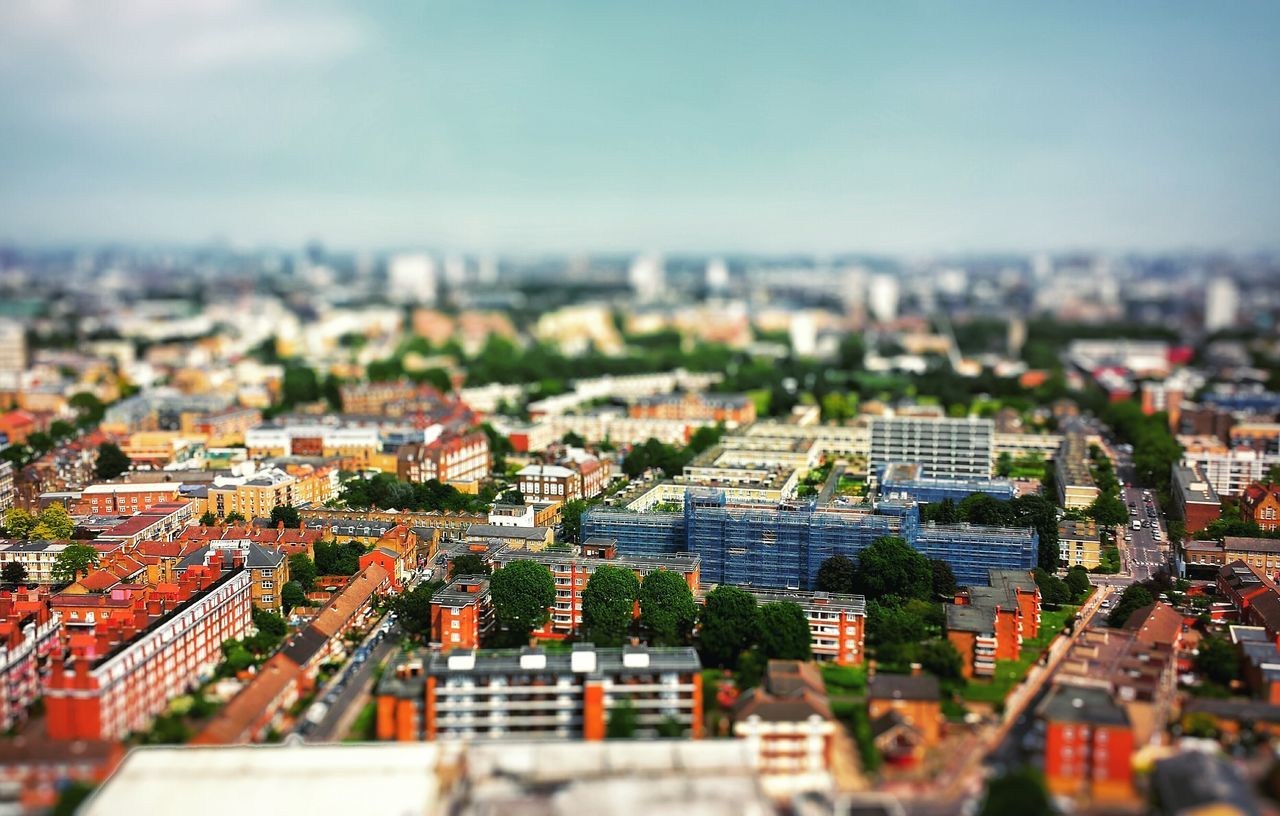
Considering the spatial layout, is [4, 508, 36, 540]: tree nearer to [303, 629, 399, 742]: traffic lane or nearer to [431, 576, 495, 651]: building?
[303, 629, 399, 742]: traffic lane

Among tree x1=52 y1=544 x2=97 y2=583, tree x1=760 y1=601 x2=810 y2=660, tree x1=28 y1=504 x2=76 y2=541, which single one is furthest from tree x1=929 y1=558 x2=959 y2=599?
tree x1=28 y1=504 x2=76 y2=541

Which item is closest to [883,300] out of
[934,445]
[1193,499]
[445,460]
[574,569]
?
[934,445]

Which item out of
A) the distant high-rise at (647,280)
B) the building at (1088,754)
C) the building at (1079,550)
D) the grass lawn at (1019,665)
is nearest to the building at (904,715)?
the grass lawn at (1019,665)

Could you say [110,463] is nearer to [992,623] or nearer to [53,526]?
[53,526]

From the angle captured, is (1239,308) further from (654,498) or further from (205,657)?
(205,657)

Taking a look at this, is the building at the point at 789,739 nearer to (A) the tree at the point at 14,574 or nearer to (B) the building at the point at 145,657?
(B) the building at the point at 145,657

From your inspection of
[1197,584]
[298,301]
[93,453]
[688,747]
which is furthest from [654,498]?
[298,301]
